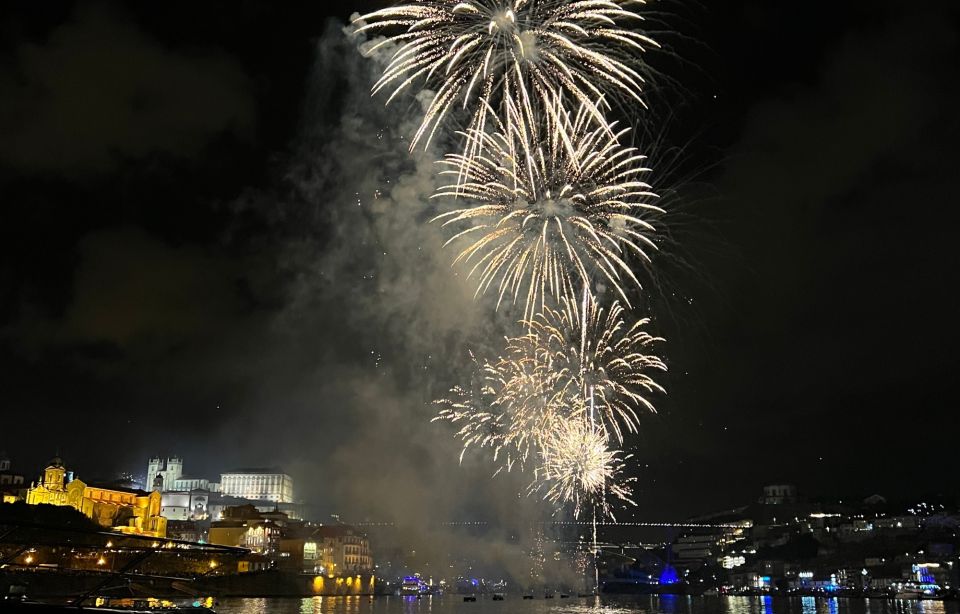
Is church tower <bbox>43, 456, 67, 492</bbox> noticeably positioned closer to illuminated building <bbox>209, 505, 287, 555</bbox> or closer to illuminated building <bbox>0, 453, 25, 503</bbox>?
illuminated building <bbox>0, 453, 25, 503</bbox>

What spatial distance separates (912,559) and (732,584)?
1687 inches

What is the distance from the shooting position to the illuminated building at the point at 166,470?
170 m

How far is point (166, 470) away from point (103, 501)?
239ft

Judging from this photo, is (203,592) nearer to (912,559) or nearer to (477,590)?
(477,590)

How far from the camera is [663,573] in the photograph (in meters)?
162

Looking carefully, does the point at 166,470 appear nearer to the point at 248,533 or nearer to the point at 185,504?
the point at 185,504

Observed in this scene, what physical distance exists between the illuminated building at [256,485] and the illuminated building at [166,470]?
11193 mm

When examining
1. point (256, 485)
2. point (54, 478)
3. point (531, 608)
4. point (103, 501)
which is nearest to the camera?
point (531, 608)

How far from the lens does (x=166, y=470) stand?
17212 centimetres

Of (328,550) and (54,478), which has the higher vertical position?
(54,478)

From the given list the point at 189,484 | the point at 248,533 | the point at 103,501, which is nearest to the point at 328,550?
the point at 248,533

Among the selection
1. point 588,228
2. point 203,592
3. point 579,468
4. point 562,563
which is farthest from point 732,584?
point 588,228

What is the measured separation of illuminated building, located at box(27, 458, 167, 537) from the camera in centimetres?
9531

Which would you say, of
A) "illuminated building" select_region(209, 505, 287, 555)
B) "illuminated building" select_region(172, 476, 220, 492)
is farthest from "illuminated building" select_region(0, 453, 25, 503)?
"illuminated building" select_region(172, 476, 220, 492)
